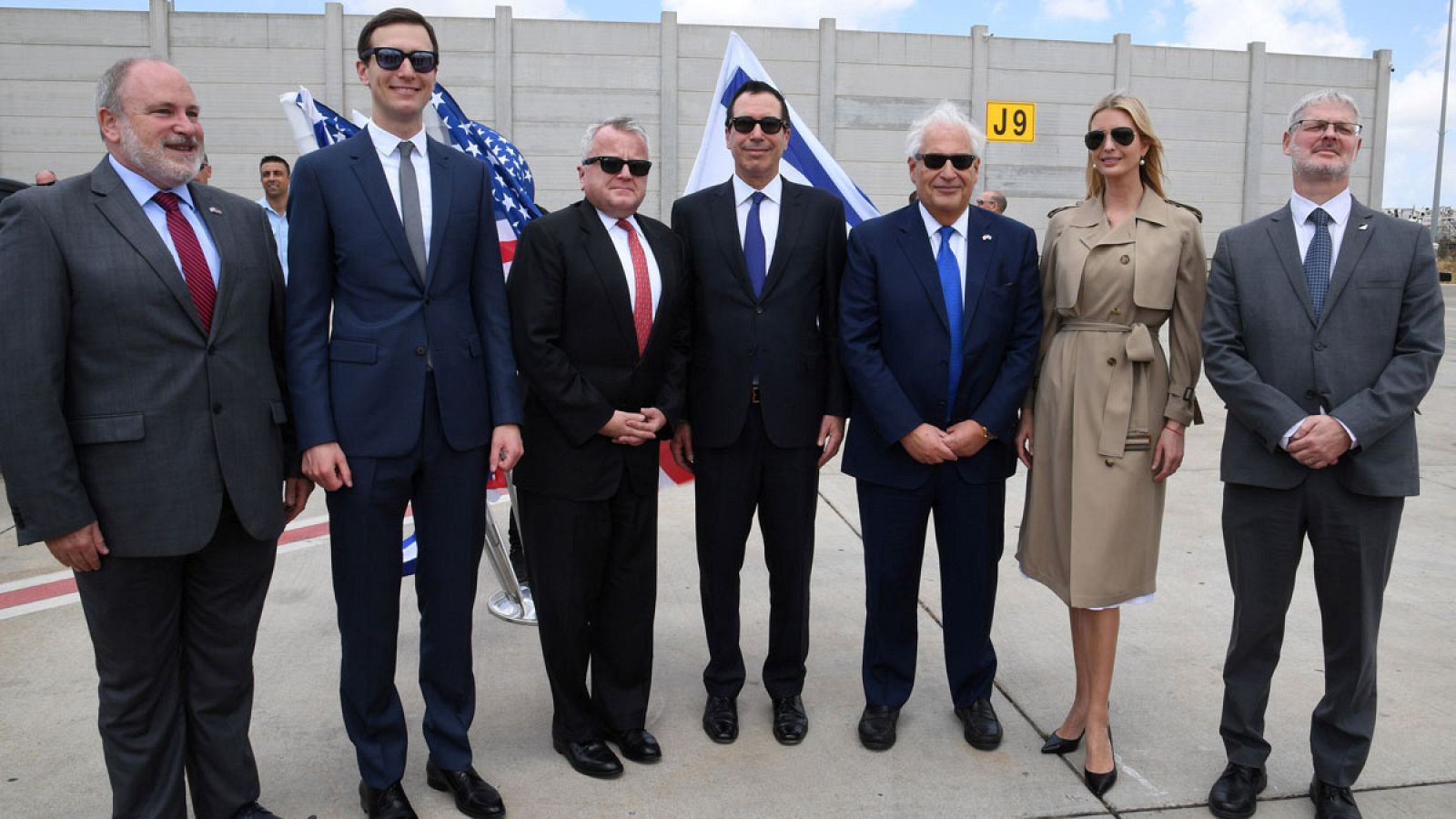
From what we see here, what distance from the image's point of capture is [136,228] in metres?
2.51

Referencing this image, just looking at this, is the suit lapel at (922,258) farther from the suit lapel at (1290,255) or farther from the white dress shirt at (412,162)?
the white dress shirt at (412,162)

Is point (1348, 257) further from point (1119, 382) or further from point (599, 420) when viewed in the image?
point (599, 420)

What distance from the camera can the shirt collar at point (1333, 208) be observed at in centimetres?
294

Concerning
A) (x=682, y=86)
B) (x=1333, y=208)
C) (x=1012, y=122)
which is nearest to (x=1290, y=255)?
(x=1333, y=208)

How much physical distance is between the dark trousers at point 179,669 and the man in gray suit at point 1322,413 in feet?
8.82

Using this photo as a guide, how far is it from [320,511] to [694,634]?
333 cm

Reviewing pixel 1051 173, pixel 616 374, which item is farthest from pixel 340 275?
pixel 1051 173

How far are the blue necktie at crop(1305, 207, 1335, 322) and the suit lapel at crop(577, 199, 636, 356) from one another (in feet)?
6.30

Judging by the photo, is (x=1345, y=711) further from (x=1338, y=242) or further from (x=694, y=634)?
(x=694, y=634)

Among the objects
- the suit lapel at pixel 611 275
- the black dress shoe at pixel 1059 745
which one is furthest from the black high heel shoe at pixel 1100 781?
the suit lapel at pixel 611 275

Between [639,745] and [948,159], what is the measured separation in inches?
81.7

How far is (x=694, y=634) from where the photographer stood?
177 inches

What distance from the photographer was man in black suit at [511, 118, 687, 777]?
3.16 meters

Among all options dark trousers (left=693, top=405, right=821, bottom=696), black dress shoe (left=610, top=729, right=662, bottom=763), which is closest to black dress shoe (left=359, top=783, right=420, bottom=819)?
black dress shoe (left=610, top=729, right=662, bottom=763)
